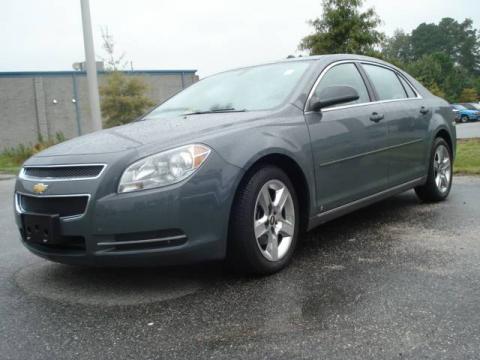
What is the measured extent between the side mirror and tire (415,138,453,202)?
1912 mm

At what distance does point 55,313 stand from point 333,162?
7.16ft

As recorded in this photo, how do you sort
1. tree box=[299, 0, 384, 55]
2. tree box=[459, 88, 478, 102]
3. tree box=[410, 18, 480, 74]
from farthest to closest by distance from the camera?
tree box=[410, 18, 480, 74] < tree box=[459, 88, 478, 102] < tree box=[299, 0, 384, 55]

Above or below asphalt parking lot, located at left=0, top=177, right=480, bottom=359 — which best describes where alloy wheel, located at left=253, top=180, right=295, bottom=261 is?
above

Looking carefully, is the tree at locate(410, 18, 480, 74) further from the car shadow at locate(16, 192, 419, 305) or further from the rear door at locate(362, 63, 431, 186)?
the car shadow at locate(16, 192, 419, 305)

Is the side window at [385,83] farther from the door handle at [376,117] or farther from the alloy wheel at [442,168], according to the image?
the alloy wheel at [442,168]

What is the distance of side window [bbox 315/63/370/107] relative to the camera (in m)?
4.25

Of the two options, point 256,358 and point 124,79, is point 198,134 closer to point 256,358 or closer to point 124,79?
point 256,358

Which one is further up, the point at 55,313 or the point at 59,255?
the point at 59,255

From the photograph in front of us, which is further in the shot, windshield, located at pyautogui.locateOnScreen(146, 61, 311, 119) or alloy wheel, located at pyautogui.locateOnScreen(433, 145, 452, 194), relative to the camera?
alloy wheel, located at pyautogui.locateOnScreen(433, 145, 452, 194)

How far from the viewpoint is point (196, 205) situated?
118 inches

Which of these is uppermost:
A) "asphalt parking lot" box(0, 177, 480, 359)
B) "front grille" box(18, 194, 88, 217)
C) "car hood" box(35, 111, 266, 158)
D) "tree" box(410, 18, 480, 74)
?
"tree" box(410, 18, 480, 74)

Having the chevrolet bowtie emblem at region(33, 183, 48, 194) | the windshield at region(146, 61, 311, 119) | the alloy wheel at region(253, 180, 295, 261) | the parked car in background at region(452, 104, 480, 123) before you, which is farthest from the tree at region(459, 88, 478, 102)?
the chevrolet bowtie emblem at region(33, 183, 48, 194)

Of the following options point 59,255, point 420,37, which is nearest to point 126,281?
point 59,255

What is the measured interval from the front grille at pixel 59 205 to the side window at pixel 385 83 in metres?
2.94
